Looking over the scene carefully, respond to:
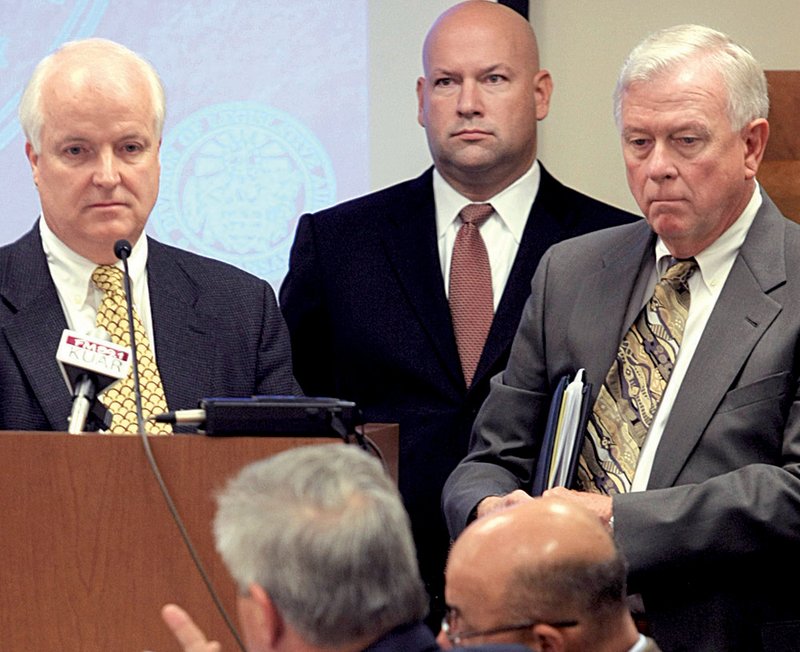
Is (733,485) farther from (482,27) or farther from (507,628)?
(482,27)

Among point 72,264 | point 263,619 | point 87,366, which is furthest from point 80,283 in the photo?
point 263,619

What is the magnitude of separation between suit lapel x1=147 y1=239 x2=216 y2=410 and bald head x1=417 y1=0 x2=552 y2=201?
114 cm

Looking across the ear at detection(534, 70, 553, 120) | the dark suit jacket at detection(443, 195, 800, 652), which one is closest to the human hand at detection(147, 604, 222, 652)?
the dark suit jacket at detection(443, 195, 800, 652)

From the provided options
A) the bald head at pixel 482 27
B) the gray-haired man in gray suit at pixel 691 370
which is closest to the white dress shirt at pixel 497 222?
the bald head at pixel 482 27

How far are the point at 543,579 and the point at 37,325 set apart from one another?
1.34 meters

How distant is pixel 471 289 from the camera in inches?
162

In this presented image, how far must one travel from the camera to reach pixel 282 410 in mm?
2426

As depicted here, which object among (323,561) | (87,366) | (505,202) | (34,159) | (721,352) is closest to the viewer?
(323,561)

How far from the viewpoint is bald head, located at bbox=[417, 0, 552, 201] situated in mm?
4152

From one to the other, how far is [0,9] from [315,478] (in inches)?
126

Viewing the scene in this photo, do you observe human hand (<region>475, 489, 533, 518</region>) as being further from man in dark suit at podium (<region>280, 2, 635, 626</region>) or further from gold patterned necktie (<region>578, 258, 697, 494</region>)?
man in dark suit at podium (<region>280, 2, 635, 626</region>)

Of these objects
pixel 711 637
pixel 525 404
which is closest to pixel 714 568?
pixel 711 637

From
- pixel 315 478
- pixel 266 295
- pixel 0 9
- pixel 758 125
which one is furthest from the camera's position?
pixel 0 9

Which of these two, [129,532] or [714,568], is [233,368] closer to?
[129,532]
